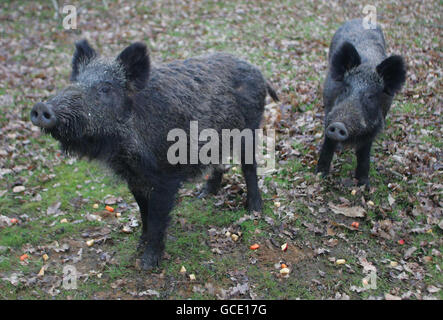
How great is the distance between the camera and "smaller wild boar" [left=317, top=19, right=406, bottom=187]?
4716 millimetres

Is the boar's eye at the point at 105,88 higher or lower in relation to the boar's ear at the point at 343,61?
lower

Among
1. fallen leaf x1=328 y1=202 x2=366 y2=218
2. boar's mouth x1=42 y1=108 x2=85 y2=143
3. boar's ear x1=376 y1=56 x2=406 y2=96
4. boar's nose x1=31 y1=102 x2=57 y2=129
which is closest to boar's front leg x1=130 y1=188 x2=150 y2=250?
boar's mouth x1=42 y1=108 x2=85 y2=143

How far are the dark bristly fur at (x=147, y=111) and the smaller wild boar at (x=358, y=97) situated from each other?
1082 mm

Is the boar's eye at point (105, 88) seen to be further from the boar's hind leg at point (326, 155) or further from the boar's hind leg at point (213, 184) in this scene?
the boar's hind leg at point (326, 155)

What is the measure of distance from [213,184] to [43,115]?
286cm

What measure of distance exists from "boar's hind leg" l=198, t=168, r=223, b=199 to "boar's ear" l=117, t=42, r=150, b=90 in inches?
80.3

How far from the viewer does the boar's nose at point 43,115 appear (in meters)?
3.13

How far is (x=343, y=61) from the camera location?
521cm

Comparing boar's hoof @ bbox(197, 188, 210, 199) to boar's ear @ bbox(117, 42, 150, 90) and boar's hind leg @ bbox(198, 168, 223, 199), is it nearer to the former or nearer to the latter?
boar's hind leg @ bbox(198, 168, 223, 199)

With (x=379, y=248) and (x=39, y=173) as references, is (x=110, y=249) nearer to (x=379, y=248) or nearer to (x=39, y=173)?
(x=39, y=173)

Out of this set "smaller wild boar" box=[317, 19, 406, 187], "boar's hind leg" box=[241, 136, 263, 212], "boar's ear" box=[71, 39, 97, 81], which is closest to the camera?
"boar's ear" box=[71, 39, 97, 81]

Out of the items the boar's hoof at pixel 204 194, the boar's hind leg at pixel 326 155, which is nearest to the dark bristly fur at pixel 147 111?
the boar's hoof at pixel 204 194

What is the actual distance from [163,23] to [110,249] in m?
8.89

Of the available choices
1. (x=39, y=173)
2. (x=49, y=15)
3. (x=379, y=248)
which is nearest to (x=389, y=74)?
(x=379, y=248)
